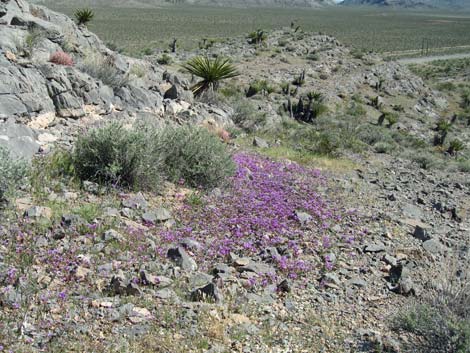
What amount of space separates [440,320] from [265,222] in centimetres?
276

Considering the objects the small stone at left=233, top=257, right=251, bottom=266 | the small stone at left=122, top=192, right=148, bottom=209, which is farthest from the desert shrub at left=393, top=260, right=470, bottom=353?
the small stone at left=122, top=192, right=148, bottom=209

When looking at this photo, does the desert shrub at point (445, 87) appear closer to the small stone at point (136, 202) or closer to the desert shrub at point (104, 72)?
the desert shrub at point (104, 72)

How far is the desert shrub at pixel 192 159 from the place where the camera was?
24.2 ft

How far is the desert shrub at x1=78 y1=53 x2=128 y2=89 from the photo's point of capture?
10312 mm

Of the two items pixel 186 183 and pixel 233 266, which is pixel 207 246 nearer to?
pixel 233 266

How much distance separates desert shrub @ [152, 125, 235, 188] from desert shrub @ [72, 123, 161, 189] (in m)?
0.53

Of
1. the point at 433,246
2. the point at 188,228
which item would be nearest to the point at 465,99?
the point at 433,246

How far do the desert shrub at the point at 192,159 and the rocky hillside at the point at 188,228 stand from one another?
1.1 inches

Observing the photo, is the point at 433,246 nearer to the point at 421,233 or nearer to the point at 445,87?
the point at 421,233

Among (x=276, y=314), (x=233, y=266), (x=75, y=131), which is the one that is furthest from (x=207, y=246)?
(x=75, y=131)

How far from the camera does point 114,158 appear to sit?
6.54 metres

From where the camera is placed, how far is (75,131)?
8.03 metres

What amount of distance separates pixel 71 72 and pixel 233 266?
580 centimetres

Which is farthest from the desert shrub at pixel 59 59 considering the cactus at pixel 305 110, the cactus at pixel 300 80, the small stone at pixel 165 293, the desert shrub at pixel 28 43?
the cactus at pixel 300 80
